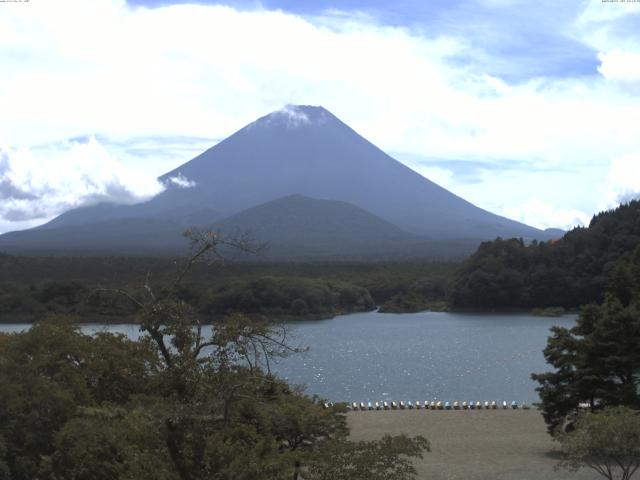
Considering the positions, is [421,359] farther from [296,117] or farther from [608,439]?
[296,117]

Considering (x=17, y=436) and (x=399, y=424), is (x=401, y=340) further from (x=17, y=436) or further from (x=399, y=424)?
(x=17, y=436)

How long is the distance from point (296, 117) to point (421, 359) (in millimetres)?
116495

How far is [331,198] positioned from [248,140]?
21.5m

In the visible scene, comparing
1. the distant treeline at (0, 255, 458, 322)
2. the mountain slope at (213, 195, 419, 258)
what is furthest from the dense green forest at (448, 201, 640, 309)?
the mountain slope at (213, 195, 419, 258)

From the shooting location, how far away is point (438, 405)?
18.5m

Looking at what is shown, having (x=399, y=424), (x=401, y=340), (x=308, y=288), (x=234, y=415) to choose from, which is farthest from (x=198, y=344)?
(x=308, y=288)

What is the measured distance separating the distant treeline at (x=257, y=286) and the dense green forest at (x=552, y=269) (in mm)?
4450

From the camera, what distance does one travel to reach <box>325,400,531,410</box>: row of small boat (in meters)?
18.3

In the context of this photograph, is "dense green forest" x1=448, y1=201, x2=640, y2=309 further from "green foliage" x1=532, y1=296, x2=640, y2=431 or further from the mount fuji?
the mount fuji

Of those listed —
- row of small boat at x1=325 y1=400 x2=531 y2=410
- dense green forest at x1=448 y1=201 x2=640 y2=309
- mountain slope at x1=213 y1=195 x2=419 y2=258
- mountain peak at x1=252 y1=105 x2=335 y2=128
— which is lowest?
row of small boat at x1=325 y1=400 x2=531 y2=410

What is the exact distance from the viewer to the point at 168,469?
5.43 meters

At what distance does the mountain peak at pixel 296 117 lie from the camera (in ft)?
462

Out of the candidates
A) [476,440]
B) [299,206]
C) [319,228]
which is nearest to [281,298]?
[476,440]

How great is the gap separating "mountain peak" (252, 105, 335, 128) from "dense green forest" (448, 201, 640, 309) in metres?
90.7
